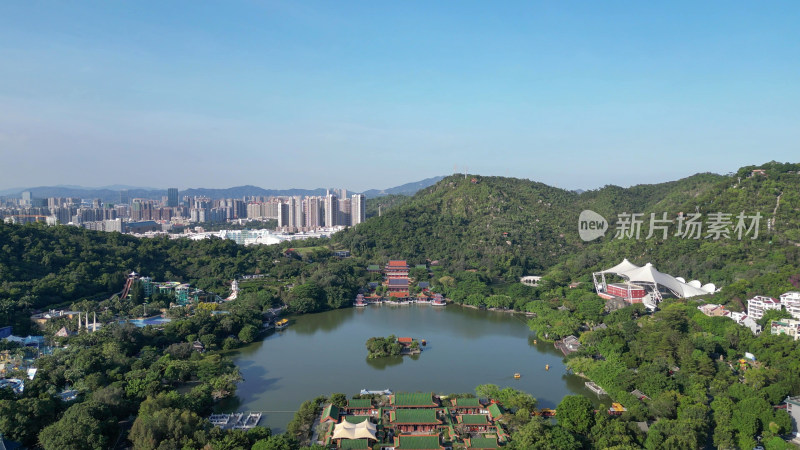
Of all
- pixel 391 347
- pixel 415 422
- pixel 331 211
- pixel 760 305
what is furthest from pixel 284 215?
pixel 415 422

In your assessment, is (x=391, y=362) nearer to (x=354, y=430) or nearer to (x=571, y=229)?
(x=354, y=430)

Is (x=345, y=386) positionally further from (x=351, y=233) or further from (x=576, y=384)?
(x=351, y=233)

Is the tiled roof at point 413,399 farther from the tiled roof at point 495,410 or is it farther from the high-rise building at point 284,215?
the high-rise building at point 284,215

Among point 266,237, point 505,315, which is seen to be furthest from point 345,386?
point 266,237

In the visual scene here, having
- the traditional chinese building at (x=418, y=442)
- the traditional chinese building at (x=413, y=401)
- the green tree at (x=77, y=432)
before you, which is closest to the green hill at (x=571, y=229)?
the traditional chinese building at (x=413, y=401)

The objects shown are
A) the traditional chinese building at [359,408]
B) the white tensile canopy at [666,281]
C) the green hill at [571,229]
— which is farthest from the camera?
the green hill at [571,229]

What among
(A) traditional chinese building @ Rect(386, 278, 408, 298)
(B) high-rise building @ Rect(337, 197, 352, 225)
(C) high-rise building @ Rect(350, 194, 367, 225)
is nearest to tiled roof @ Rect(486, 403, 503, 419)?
(A) traditional chinese building @ Rect(386, 278, 408, 298)
